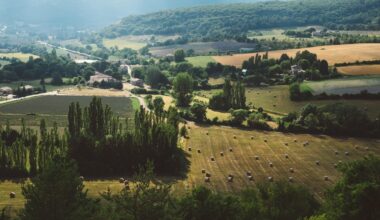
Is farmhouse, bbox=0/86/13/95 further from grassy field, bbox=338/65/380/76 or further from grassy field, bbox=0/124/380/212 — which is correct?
grassy field, bbox=338/65/380/76

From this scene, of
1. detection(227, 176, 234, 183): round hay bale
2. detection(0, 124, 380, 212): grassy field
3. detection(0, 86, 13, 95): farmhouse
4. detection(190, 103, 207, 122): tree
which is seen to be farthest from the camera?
detection(0, 86, 13, 95): farmhouse

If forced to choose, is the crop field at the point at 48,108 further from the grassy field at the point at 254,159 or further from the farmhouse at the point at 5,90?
the grassy field at the point at 254,159

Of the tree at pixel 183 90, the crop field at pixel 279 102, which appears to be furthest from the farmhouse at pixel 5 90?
the crop field at pixel 279 102

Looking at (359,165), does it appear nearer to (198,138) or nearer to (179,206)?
(179,206)

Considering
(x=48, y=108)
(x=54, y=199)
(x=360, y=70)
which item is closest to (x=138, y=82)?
(x=48, y=108)

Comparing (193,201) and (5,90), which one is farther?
(5,90)

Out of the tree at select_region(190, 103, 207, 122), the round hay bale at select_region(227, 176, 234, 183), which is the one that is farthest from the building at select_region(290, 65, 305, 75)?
the round hay bale at select_region(227, 176, 234, 183)

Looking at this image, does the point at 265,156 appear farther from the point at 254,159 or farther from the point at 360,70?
the point at 360,70

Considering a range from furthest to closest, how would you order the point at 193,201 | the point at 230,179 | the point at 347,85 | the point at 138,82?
1. the point at 138,82
2. the point at 347,85
3. the point at 230,179
4. the point at 193,201
